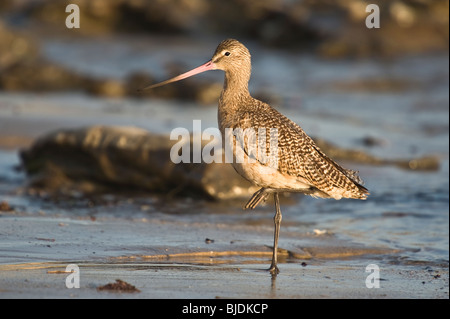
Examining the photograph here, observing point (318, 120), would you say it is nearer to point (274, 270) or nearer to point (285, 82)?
point (285, 82)

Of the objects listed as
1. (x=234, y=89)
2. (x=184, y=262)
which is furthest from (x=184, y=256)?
(x=234, y=89)

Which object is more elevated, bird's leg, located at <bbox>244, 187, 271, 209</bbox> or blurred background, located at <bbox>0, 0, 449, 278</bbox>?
blurred background, located at <bbox>0, 0, 449, 278</bbox>

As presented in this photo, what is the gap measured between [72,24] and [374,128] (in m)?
11.0

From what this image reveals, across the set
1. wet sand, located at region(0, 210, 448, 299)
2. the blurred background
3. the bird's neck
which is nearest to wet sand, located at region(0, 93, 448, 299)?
wet sand, located at region(0, 210, 448, 299)

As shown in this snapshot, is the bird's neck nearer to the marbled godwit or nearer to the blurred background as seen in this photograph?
the marbled godwit

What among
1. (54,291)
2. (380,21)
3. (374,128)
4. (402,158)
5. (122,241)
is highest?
(380,21)

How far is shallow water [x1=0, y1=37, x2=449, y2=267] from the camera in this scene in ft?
26.9

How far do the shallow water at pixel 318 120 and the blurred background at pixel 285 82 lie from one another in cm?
3

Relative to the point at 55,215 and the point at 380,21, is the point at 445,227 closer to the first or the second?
the point at 55,215

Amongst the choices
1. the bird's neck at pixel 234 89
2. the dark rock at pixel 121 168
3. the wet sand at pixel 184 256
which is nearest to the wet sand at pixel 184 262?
the wet sand at pixel 184 256

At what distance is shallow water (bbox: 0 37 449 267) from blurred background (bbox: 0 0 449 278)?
0.11 feet

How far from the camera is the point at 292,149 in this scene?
20.5 ft

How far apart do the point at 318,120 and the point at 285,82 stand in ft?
14.3

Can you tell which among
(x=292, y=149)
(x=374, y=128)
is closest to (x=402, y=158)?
(x=374, y=128)
